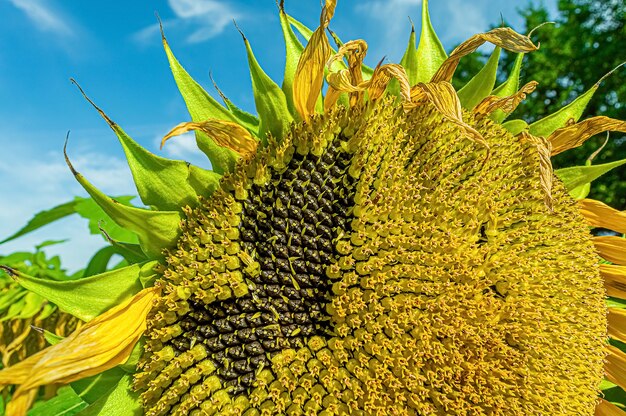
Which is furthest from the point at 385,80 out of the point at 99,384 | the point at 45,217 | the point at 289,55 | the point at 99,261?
the point at 45,217

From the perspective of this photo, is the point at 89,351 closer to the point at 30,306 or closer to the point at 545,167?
the point at 545,167

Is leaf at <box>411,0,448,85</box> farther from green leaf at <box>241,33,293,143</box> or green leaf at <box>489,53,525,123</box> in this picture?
green leaf at <box>241,33,293,143</box>

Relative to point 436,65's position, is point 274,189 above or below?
below

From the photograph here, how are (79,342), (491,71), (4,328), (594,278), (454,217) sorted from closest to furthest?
1. (79,342)
2. (454,217)
3. (594,278)
4. (491,71)
5. (4,328)

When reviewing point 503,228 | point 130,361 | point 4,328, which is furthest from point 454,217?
point 4,328

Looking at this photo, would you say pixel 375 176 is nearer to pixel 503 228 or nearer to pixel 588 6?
pixel 503 228

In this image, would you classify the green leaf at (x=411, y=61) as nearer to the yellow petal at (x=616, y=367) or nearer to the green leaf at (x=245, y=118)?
the green leaf at (x=245, y=118)

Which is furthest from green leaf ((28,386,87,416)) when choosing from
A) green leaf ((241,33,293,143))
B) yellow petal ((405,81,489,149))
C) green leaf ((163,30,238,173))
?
yellow petal ((405,81,489,149))

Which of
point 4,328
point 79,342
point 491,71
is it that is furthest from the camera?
point 4,328
